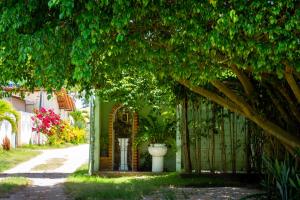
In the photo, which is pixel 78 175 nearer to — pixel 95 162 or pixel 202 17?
pixel 95 162

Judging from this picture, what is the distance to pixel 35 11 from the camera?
7242mm

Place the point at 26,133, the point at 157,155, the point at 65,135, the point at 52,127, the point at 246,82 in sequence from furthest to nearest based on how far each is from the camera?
the point at 65,135 < the point at 52,127 < the point at 26,133 < the point at 157,155 < the point at 246,82

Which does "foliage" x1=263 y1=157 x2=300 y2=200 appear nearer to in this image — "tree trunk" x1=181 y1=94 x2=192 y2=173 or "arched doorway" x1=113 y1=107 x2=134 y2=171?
"tree trunk" x1=181 y1=94 x2=192 y2=173

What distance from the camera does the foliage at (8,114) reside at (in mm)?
23188

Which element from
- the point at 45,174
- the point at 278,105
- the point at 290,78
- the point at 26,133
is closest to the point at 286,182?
the point at 290,78

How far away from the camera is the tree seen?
6570 millimetres

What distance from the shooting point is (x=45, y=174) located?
16.5m

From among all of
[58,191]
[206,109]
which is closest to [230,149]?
[206,109]

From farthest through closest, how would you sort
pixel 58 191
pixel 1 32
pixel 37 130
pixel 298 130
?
1. pixel 37 130
2. pixel 58 191
3. pixel 298 130
4. pixel 1 32

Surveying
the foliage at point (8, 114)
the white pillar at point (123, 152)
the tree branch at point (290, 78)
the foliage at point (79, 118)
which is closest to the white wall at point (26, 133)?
the foliage at point (8, 114)

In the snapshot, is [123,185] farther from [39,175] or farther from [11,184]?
[39,175]

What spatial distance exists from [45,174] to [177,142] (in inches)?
165

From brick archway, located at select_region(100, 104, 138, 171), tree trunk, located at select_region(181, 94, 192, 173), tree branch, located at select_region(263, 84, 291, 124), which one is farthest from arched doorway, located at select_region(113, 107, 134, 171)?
tree branch, located at select_region(263, 84, 291, 124)

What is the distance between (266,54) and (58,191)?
7.06 meters
